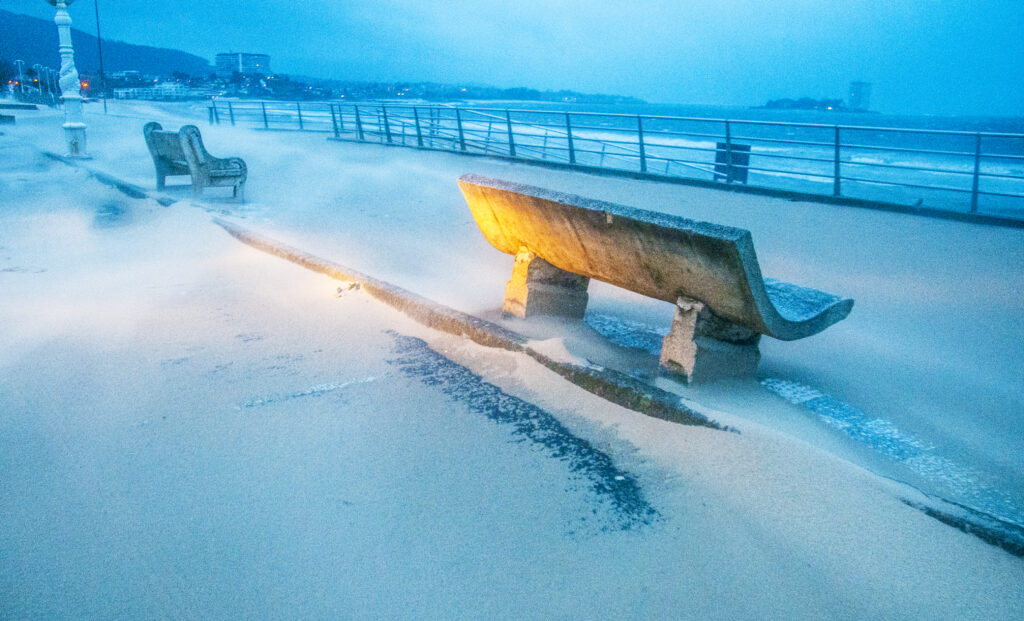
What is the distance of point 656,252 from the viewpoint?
10.7ft

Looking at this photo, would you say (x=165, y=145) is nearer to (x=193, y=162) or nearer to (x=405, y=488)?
(x=193, y=162)

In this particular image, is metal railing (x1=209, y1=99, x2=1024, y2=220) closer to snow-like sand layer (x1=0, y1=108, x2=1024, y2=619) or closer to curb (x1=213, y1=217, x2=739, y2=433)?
curb (x1=213, y1=217, x2=739, y2=433)

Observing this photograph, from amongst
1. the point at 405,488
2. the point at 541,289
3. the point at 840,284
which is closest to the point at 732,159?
the point at 840,284

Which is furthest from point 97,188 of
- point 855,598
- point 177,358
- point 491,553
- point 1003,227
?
point 1003,227

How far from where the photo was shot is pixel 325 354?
12.8 feet

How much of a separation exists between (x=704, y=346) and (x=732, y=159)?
9.95 meters

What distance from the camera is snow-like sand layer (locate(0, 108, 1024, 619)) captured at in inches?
79.4

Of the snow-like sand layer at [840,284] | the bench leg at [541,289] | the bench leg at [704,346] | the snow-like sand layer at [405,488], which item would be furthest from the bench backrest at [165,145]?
the bench leg at [704,346]

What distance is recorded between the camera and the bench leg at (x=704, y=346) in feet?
11.0

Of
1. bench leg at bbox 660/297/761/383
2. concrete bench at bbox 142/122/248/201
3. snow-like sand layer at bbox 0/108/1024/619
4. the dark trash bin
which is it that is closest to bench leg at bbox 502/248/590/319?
snow-like sand layer at bbox 0/108/1024/619

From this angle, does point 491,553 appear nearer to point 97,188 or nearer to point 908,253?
point 908,253

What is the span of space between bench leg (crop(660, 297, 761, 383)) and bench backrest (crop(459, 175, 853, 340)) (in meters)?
0.08

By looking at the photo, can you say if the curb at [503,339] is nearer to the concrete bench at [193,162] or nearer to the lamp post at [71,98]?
the concrete bench at [193,162]

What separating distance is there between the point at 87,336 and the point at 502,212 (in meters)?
2.62
